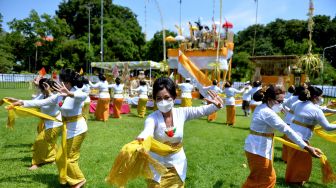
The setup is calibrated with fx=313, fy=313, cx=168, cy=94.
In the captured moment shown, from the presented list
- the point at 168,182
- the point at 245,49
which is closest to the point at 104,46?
the point at 245,49

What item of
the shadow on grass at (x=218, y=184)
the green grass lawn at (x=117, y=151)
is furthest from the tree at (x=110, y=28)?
the shadow on grass at (x=218, y=184)

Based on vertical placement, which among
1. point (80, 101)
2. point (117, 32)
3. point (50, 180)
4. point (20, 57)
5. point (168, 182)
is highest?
point (117, 32)

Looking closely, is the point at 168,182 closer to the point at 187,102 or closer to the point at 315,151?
the point at 315,151

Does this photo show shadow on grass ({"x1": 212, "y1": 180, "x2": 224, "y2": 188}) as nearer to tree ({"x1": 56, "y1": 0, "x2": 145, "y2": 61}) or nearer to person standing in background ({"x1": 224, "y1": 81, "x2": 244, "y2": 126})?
person standing in background ({"x1": 224, "y1": 81, "x2": 244, "y2": 126})

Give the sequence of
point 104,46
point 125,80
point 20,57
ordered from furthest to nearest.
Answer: point 20,57, point 104,46, point 125,80

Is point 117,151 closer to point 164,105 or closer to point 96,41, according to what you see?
point 164,105

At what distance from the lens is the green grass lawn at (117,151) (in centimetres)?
567

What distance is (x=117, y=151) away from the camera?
7.69 metres

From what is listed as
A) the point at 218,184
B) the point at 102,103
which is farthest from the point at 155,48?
the point at 218,184

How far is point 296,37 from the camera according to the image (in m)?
48.5

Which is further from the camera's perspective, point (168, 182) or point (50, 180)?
point (50, 180)

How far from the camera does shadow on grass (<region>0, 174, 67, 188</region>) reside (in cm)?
545

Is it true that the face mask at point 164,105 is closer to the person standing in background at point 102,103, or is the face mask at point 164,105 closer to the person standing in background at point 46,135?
the person standing in background at point 46,135

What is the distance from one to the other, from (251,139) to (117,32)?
41.9m
